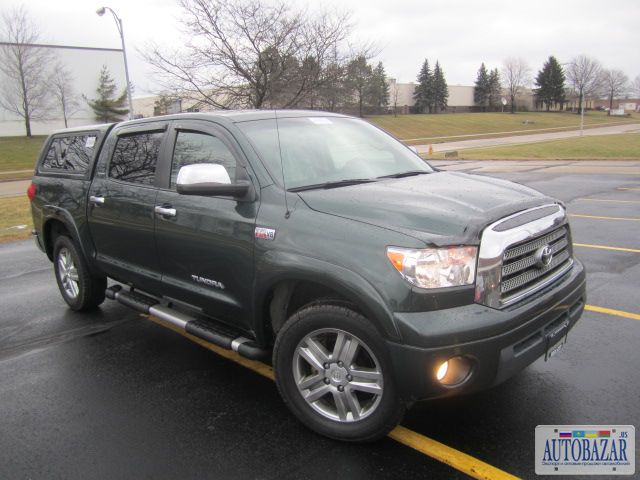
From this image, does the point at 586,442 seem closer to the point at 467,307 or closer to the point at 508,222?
the point at 467,307

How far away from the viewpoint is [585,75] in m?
100

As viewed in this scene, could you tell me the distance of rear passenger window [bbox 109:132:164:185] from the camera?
13.6ft

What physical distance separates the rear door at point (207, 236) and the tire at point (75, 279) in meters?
1.65

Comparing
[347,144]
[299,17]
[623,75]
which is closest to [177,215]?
[347,144]

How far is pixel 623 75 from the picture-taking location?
117 metres

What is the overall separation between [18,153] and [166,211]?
45.3 meters

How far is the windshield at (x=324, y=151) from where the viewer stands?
3.45 metres

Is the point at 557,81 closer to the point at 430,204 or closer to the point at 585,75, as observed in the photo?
the point at 585,75

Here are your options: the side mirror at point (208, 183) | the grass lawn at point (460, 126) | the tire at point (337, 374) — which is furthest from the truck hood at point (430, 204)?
the grass lawn at point (460, 126)

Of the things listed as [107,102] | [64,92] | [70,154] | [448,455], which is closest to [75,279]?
[70,154]

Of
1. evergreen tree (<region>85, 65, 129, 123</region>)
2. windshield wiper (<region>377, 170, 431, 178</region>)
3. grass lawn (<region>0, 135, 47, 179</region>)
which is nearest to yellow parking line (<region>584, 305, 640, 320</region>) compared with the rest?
windshield wiper (<region>377, 170, 431, 178</region>)

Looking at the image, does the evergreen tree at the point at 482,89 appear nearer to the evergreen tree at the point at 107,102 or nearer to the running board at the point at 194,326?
the evergreen tree at the point at 107,102

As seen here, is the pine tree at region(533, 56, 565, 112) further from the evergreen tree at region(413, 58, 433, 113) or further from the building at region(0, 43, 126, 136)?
the building at region(0, 43, 126, 136)

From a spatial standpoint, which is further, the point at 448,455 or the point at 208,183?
the point at 208,183
